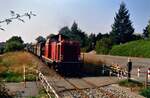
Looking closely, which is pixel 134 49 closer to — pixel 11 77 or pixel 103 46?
pixel 103 46

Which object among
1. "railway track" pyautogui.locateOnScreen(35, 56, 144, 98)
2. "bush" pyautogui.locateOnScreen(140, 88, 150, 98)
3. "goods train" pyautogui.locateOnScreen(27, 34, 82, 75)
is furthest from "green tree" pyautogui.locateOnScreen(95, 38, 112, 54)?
"bush" pyautogui.locateOnScreen(140, 88, 150, 98)

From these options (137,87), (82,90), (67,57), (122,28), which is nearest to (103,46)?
(122,28)

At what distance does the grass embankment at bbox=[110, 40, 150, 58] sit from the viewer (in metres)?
78.9

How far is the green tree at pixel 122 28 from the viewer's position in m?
117

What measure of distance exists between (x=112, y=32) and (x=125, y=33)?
487 cm

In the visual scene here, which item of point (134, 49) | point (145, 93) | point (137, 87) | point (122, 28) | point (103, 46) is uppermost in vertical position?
point (122, 28)

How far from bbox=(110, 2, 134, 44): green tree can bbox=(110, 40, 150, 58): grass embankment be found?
904 inches

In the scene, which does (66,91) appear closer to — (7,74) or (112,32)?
(7,74)

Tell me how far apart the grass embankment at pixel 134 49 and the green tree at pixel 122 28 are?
2297 centimetres

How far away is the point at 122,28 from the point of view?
12462 cm

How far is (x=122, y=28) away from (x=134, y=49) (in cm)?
4228

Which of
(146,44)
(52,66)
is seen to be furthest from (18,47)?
(52,66)

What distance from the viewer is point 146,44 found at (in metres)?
82.2

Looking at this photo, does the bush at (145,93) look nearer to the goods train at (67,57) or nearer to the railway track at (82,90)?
the railway track at (82,90)
